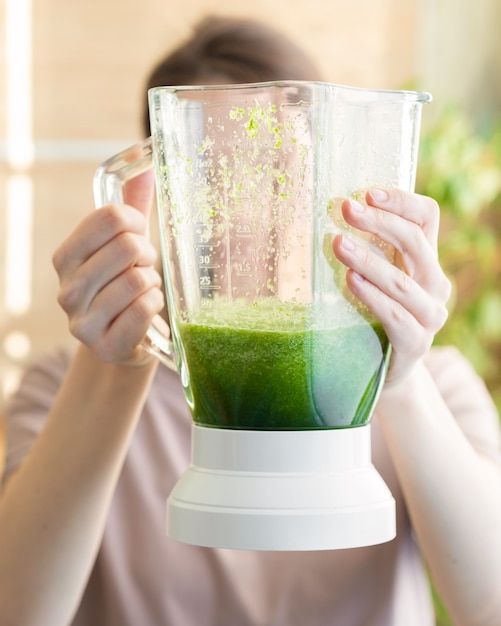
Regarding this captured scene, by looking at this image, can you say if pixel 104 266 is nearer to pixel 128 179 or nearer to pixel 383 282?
pixel 128 179

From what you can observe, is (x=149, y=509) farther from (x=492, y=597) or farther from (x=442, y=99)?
(x=442, y=99)

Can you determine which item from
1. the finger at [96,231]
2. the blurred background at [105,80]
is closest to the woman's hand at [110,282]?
the finger at [96,231]

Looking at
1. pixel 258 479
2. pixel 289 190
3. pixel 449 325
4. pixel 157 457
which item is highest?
pixel 289 190

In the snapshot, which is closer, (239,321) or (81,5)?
(239,321)

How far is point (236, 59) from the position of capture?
3.75ft

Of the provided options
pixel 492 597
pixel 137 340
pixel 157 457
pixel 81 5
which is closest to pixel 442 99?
pixel 81 5

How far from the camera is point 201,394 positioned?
2.08 feet

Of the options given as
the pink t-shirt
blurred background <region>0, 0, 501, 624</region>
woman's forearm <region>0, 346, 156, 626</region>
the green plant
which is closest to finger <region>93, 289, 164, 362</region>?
woman's forearm <region>0, 346, 156, 626</region>

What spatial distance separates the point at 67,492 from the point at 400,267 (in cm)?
40

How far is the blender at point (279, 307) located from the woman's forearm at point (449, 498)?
190 mm

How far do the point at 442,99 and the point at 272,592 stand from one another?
1784mm

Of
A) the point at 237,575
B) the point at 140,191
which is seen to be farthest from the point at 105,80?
the point at 140,191

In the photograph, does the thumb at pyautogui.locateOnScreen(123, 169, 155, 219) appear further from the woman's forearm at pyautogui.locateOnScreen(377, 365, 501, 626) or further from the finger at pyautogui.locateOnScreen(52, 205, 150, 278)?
the woman's forearm at pyautogui.locateOnScreen(377, 365, 501, 626)

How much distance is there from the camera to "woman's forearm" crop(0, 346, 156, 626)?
0.81 metres
